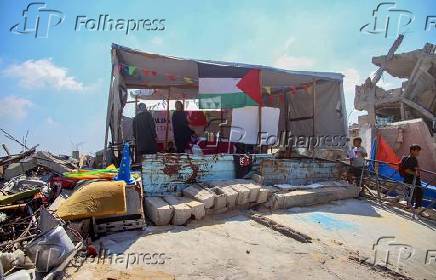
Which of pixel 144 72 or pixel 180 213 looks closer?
pixel 180 213

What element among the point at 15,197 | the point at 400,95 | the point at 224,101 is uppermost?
the point at 400,95

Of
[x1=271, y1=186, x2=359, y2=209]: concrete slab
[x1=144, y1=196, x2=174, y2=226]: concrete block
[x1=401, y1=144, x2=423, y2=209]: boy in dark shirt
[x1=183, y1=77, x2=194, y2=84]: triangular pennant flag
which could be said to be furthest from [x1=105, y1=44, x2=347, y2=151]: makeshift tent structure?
[x1=144, y1=196, x2=174, y2=226]: concrete block

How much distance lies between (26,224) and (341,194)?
6106 mm

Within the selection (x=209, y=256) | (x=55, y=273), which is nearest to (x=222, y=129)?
(x=209, y=256)

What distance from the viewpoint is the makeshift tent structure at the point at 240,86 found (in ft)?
23.2

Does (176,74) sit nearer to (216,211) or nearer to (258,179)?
(258,179)

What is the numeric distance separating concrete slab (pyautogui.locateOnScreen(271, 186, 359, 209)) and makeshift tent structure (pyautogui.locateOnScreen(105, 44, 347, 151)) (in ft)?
7.91

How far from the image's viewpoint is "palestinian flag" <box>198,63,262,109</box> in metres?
7.36

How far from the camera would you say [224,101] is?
24.7 feet

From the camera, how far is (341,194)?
23.9 feet

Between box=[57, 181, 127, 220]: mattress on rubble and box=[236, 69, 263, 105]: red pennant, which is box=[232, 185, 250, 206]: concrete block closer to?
box=[57, 181, 127, 220]: mattress on rubble

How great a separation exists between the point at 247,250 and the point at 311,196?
9.78ft

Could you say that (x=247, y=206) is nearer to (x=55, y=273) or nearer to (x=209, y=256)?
(x=209, y=256)

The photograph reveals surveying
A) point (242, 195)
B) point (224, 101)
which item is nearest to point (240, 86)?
point (224, 101)
